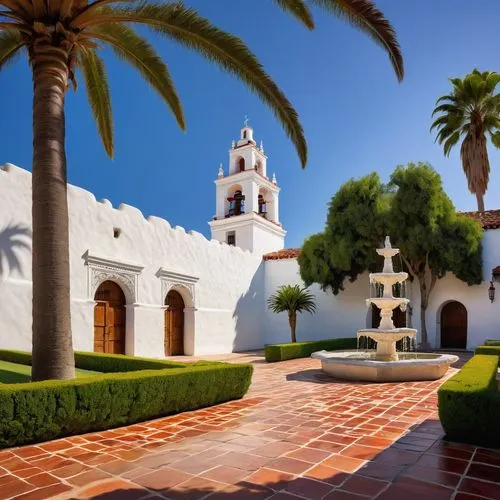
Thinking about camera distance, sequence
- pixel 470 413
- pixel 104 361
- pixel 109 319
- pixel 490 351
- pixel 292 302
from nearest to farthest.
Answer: pixel 470 413, pixel 104 361, pixel 490 351, pixel 109 319, pixel 292 302

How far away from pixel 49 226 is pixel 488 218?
1884 cm

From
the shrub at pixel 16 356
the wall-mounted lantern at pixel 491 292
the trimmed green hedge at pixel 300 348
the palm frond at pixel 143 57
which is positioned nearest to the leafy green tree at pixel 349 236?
the trimmed green hedge at pixel 300 348

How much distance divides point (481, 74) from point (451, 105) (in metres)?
1.89

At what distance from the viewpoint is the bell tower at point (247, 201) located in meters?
24.7

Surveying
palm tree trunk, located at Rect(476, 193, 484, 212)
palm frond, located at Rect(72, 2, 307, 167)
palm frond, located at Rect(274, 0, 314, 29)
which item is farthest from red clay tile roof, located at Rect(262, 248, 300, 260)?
palm frond, located at Rect(274, 0, 314, 29)

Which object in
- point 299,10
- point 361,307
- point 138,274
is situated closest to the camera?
point 299,10

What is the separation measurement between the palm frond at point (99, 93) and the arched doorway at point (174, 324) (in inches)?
322

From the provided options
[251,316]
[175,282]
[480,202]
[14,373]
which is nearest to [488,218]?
[480,202]

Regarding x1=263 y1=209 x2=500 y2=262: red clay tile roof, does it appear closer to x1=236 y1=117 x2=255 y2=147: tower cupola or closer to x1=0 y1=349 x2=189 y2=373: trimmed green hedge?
x1=236 y1=117 x2=255 y2=147: tower cupola

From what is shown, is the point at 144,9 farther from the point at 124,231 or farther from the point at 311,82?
the point at 124,231

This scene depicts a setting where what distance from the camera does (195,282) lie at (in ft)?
60.0

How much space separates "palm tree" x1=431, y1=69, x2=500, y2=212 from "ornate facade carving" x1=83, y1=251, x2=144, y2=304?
17053 millimetres

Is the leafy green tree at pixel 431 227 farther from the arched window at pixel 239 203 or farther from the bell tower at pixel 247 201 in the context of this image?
the arched window at pixel 239 203

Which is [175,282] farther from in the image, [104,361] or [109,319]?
[104,361]
